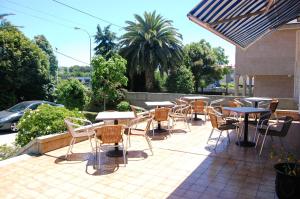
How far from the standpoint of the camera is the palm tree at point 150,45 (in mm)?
22828

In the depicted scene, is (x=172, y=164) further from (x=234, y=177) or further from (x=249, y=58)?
(x=249, y=58)

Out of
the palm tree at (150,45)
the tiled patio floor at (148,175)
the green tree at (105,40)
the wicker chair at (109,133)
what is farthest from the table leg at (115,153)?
the green tree at (105,40)

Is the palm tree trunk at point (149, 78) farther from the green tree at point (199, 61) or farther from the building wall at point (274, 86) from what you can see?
the green tree at point (199, 61)

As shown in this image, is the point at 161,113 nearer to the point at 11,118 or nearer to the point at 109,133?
the point at 109,133

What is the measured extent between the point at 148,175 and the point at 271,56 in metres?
17.3

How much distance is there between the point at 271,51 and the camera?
19203 millimetres

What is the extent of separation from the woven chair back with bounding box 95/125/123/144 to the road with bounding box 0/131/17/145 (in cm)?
652

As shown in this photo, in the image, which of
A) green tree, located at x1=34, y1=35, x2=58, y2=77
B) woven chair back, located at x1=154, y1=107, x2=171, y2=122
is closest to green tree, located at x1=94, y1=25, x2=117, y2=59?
green tree, located at x1=34, y1=35, x2=58, y2=77

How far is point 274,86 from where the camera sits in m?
20.8

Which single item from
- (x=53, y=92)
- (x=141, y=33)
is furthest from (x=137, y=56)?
(x=53, y=92)

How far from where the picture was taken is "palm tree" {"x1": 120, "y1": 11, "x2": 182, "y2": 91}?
74.9ft

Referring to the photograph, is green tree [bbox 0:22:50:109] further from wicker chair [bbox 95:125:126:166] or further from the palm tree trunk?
A: wicker chair [bbox 95:125:126:166]

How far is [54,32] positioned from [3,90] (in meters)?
17.1

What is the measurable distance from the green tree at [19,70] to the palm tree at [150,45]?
274 inches
